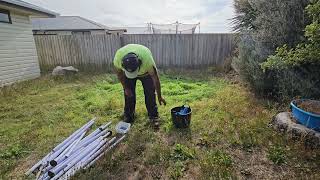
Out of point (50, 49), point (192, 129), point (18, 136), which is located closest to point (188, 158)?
point (192, 129)

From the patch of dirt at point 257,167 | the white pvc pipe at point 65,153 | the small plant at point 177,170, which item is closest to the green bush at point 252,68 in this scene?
the patch of dirt at point 257,167

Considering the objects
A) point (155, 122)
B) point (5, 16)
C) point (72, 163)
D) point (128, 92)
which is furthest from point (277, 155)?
point (5, 16)

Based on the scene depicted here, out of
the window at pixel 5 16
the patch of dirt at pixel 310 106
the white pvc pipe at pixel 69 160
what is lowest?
the white pvc pipe at pixel 69 160

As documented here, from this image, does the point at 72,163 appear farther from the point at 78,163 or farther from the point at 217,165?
the point at 217,165

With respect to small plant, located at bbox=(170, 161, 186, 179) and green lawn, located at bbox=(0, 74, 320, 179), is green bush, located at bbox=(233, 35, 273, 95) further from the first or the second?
small plant, located at bbox=(170, 161, 186, 179)

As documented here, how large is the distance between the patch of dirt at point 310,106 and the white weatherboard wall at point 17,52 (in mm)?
7350

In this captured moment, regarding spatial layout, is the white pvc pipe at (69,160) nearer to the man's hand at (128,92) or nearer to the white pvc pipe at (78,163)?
the white pvc pipe at (78,163)

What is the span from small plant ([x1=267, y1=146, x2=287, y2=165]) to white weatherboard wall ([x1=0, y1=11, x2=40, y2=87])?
7059 millimetres

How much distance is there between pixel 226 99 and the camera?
15.7 feet

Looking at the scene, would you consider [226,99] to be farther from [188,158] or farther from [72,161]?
[72,161]

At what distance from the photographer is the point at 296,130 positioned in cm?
302

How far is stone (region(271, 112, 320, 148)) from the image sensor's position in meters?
2.87

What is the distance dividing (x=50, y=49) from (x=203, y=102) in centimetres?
738

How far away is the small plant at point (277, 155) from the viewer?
2.67 metres
